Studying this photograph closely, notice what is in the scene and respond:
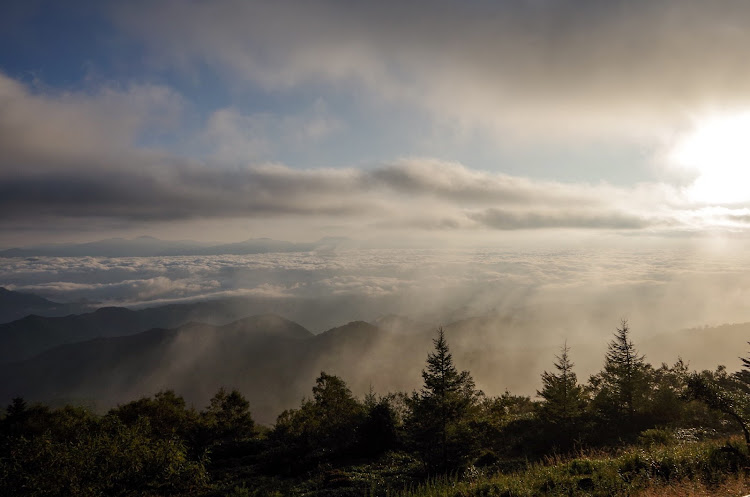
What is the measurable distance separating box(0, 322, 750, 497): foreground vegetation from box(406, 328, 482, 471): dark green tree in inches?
3.1

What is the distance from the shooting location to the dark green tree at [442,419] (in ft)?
81.0

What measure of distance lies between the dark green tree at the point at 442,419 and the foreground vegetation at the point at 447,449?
0.08 metres

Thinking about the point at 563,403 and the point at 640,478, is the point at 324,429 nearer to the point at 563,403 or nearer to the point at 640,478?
the point at 563,403

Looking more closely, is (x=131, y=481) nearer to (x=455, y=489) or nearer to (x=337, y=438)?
(x=455, y=489)

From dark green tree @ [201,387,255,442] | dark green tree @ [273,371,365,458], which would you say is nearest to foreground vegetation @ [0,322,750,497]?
dark green tree @ [273,371,365,458]

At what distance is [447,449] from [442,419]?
1958mm

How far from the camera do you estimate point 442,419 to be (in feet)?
84.9

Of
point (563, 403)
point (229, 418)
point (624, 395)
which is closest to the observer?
point (563, 403)

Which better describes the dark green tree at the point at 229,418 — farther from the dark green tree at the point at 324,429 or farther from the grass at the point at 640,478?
A: the grass at the point at 640,478

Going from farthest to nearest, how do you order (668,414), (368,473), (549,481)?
1. (668,414)
2. (368,473)
3. (549,481)

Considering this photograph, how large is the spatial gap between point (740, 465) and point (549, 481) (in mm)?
6971

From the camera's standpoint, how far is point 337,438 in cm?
3656

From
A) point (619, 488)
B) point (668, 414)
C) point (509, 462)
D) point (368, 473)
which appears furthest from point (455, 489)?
point (668, 414)

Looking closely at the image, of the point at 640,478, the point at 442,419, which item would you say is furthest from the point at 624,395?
the point at 640,478
